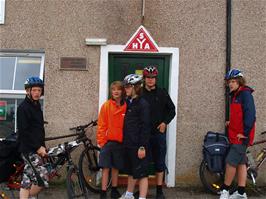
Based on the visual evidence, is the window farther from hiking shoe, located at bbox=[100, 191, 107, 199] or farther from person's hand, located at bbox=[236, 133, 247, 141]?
person's hand, located at bbox=[236, 133, 247, 141]

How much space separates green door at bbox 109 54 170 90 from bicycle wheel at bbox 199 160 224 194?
149 centimetres

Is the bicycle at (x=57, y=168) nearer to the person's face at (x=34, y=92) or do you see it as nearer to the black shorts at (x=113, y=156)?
the black shorts at (x=113, y=156)

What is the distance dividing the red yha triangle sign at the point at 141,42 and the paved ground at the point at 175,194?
2.31 m

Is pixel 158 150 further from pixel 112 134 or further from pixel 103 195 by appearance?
pixel 103 195

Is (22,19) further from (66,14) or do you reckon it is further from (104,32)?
(104,32)

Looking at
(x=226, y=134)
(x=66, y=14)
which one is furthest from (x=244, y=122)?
(x=66, y=14)

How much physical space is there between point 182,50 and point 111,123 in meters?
1.92

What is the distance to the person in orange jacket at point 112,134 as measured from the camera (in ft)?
20.9

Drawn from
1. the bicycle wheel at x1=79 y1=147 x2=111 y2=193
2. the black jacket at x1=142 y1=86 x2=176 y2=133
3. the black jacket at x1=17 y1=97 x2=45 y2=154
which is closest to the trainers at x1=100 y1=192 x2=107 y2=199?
the bicycle wheel at x1=79 y1=147 x2=111 y2=193

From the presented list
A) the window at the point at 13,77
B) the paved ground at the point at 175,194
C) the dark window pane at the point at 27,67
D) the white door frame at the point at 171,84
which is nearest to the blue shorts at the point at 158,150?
the paved ground at the point at 175,194

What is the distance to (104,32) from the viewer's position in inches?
293

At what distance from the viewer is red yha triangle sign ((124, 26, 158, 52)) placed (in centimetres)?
724

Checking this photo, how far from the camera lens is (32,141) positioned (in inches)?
224

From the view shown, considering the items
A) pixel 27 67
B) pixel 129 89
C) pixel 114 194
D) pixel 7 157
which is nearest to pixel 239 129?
pixel 129 89
